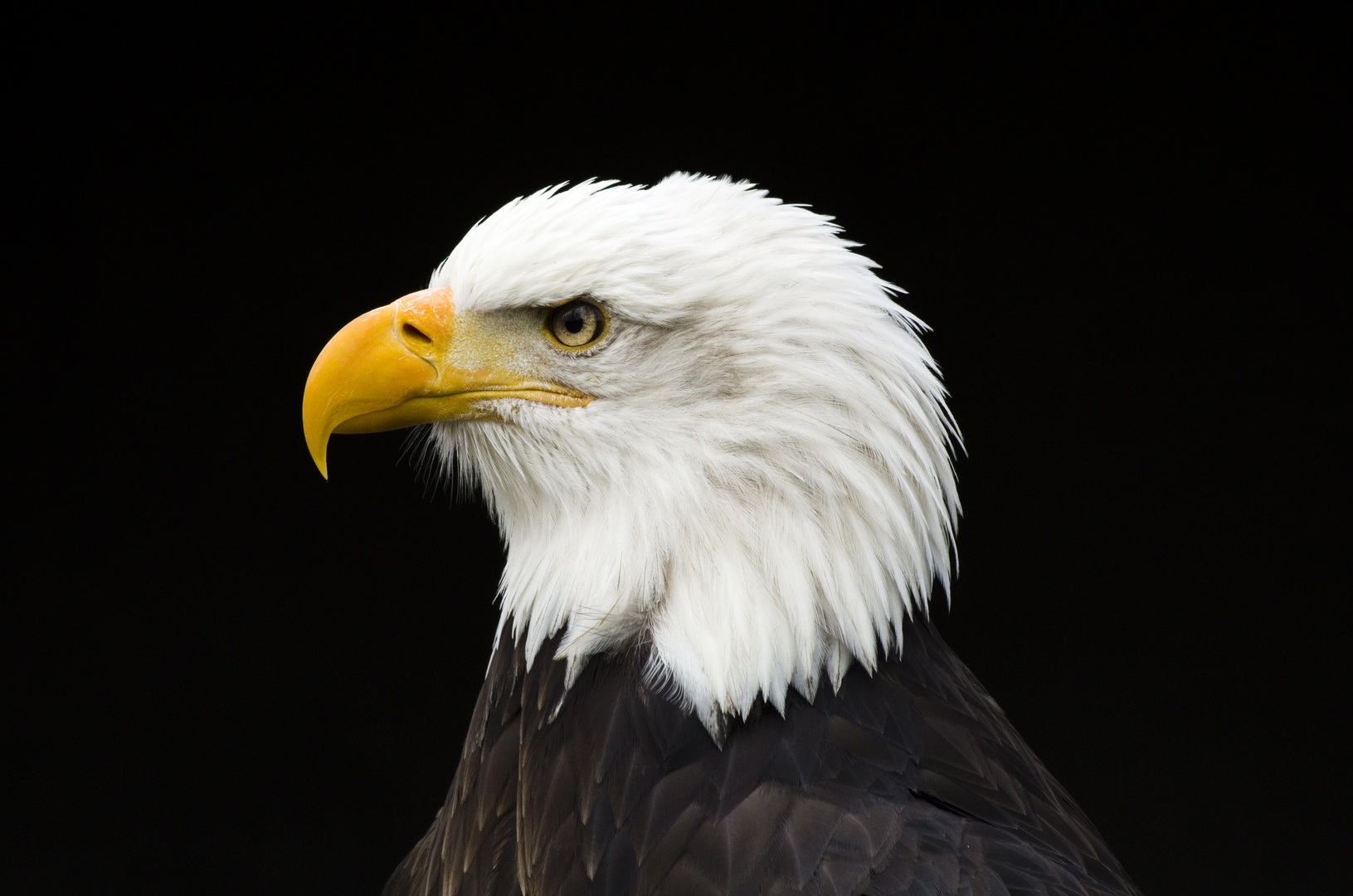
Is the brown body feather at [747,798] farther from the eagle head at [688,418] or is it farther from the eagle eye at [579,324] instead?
the eagle eye at [579,324]

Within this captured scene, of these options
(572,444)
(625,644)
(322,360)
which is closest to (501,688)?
(625,644)

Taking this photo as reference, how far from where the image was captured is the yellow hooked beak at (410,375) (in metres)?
1.77

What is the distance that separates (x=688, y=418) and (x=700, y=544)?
0.58 feet

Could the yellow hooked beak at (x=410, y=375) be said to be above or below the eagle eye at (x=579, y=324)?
below

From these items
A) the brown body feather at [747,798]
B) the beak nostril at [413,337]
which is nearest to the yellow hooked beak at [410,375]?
the beak nostril at [413,337]

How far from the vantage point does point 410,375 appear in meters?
1.79

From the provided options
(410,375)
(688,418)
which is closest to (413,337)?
(410,375)


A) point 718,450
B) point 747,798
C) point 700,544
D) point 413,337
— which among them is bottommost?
point 747,798

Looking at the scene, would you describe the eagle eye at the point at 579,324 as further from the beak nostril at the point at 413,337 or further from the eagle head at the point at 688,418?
the beak nostril at the point at 413,337

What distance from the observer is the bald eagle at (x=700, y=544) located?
1.67 metres

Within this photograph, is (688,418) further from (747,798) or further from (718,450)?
(747,798)

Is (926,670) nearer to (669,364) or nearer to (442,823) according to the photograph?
(669,364)

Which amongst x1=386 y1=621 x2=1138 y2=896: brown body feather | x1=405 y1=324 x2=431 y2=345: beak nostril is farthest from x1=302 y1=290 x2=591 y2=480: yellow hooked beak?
x1=386 y1=621 x2=1138 y2=896: brown body feather

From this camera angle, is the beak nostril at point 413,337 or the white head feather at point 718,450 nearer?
the white head feather at point 718,450
